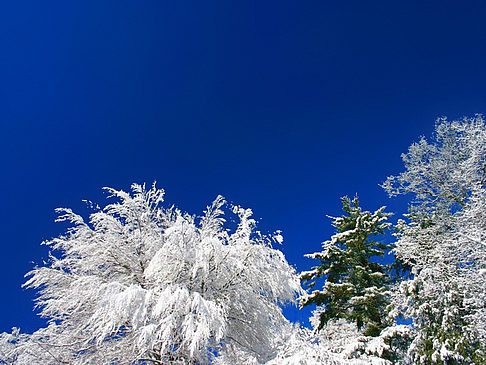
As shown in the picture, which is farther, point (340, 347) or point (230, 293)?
point (340, 347)

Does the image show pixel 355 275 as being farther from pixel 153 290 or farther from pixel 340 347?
pixel 153 290

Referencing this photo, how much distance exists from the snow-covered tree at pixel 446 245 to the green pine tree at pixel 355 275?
3.27 feet

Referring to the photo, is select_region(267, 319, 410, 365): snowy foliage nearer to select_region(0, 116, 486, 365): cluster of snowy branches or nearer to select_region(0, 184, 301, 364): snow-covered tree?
select_region(0, 116, 486, 365): cluster of snowy branches

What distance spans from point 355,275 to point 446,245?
3139 mm

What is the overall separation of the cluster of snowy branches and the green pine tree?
7cm

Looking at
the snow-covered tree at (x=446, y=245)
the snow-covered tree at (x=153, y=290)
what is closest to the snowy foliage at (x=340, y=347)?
the snow-covered tree at (x=446, y=245)

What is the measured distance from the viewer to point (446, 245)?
9383 mm

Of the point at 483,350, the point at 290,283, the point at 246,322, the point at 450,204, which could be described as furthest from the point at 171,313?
the point at 450,204

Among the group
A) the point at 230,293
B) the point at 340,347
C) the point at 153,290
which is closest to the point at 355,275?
the point at 340,347

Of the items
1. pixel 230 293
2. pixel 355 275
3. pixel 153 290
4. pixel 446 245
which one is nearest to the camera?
pixel 153 290

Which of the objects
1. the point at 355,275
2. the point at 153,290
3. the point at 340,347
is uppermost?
the point at 355,275

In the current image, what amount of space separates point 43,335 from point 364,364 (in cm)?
694

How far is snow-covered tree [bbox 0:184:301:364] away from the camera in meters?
5.25

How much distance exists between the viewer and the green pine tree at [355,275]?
33.4 feet
